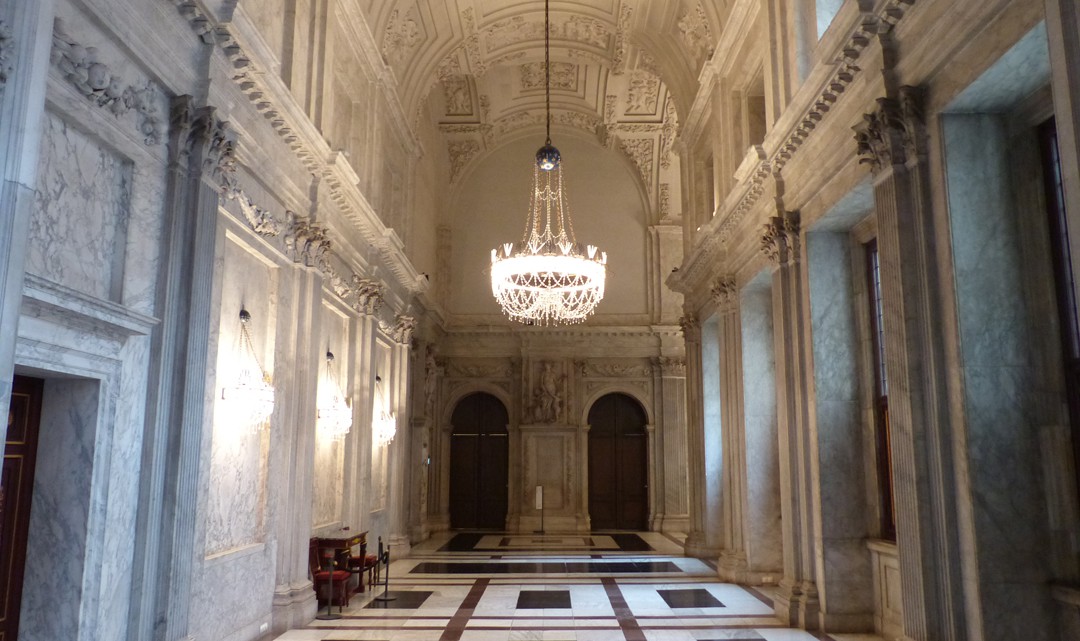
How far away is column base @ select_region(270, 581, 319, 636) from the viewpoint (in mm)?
8453

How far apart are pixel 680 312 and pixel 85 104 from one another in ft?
56.1

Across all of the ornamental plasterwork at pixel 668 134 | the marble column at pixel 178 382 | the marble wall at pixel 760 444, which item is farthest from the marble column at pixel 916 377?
the ornamental plasterwork at pixel 668 134

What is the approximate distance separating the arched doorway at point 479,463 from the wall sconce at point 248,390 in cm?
1328

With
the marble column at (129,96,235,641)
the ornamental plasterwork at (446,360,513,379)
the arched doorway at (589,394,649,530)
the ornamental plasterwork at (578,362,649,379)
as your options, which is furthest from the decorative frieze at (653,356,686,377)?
the marble column at (129,96,235,641)

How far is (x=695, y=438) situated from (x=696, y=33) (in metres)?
7.23

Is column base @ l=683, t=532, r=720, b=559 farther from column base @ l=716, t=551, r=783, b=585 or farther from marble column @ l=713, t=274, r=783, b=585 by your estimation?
Answer: column base @ l=716, t=551, r=783, b=585

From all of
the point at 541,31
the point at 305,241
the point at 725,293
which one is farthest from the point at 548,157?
the point at 305,241

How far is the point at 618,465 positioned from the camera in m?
20.9

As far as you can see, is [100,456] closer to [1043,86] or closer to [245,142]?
[245,142]

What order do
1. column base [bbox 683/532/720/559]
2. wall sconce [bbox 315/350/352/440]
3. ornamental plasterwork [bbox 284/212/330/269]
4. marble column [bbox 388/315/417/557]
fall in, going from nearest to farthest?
ornamental plasterwork [bbox 284/212/330/269] → wall sconce [bbox 315/350/352/440] → column base [bbox 683/532/720/559] → marble column [bbox 388/315/417/557]

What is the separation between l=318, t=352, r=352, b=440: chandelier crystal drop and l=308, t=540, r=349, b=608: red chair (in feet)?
4.78

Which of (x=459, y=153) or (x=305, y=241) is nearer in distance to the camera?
(x=305, y=241)

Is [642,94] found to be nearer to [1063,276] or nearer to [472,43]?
[472,43]

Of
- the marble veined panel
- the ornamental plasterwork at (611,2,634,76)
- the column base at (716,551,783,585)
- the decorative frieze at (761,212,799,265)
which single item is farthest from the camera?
the ornamental plasterwork at (611,2,634,76)
